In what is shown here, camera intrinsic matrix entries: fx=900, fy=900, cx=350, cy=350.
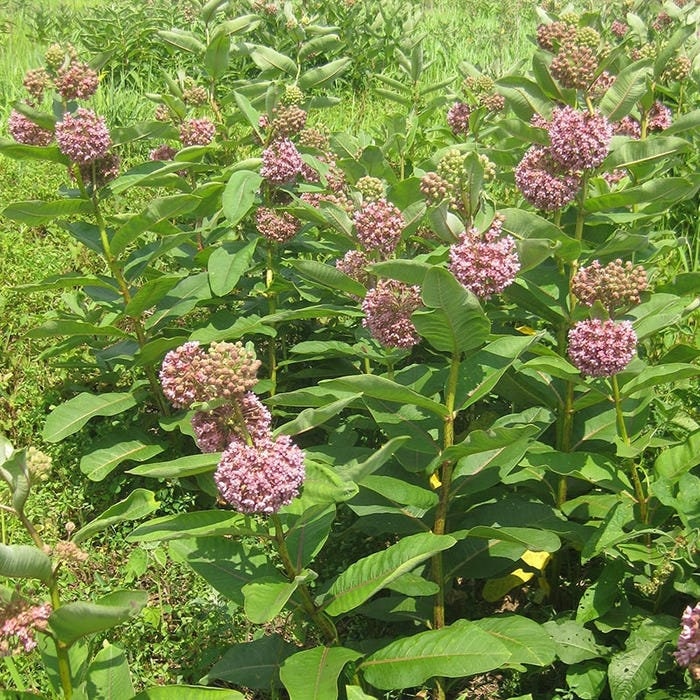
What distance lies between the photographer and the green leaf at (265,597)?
246cm

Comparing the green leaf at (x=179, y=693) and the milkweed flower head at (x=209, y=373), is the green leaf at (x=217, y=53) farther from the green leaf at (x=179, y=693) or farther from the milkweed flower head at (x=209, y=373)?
the green leaf at (x=179, y=693)

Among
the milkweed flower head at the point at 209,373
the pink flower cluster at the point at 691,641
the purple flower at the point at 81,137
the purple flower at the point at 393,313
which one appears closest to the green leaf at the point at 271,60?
the purple flower at the point at 81,137

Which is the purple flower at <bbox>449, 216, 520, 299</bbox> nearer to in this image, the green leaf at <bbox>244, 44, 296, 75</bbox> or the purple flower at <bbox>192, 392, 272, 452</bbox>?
the purple flower at <bbox>192, 392, 272, 452</bbox>

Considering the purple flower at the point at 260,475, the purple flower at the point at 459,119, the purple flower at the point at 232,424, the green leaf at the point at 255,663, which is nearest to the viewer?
the purple flower at the point at 260,475

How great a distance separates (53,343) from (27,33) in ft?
20.6

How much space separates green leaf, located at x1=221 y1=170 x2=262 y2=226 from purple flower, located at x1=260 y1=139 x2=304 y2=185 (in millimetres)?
55

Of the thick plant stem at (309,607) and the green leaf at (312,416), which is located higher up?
the green leaf at (312,416)

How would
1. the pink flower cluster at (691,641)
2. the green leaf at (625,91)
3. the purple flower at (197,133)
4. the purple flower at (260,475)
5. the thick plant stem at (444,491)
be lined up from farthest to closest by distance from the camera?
the purple flower at (197,133) → the green leaf at (625,91) → the thick plant stem at (444,491) → the purple flower at (260,475) → the pink flower cluster at (691,641)

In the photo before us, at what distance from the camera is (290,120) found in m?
3.88

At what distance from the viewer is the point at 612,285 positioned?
289cm

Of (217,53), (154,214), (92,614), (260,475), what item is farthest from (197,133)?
(92,614)

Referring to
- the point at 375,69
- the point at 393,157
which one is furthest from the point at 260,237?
the point at 375,69

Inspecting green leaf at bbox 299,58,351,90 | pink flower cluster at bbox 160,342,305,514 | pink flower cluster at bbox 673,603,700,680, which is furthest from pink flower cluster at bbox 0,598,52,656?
green leaf at bbox 299,58,351,90

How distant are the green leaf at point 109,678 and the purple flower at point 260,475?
77 cm
